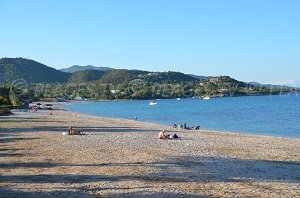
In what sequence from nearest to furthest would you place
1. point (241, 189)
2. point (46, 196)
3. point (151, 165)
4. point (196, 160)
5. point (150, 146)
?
point (46, 196)
point (241, 189)
point (151, 165)
point (196, 160)
point (150, 146)

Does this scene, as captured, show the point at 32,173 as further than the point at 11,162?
No

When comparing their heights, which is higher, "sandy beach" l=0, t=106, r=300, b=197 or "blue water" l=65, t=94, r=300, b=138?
"sandy beach" l=0, t=106, r=300, b=197

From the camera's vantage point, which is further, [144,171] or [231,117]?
[231,117]

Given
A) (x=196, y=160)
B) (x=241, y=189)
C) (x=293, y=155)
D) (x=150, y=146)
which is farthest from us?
(x=150, y=146)

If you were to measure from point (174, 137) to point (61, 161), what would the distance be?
13.7 m

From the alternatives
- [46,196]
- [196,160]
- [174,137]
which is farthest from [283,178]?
[174,137]

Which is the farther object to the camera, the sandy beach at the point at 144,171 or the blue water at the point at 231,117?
the blue water at the point at 231,117

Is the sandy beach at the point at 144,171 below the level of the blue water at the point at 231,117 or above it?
above

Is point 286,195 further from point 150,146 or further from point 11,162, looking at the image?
point 150,146

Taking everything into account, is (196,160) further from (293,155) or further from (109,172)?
(293,155)

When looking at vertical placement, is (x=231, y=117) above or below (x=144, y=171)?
below

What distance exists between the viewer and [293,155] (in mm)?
22344

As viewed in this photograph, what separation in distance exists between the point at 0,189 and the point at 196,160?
9.07m

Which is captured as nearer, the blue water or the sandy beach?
the sandy beach
